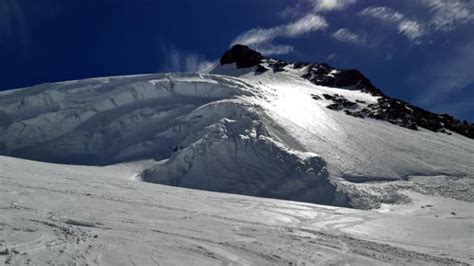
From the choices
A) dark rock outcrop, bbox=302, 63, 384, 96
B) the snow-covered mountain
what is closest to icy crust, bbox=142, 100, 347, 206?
the snow-covered mountain

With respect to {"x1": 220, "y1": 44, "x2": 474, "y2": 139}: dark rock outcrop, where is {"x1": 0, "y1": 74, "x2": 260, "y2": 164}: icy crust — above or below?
below

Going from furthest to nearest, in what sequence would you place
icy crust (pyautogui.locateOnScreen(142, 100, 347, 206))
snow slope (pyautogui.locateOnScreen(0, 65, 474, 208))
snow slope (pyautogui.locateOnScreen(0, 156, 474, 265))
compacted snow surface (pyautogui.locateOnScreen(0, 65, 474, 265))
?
snow slope (pyautogui.locateOnScreen(0, 65, 474, 208)), icy crust (pyautogui.locateOnScreen(142, 100, 347, 206)), compacted snow surface (pyautogui.locateOnScreen(0, 65, 474, 265)), snow slope (pyautogui.locateOnScreen(0, 156, 474, 265))

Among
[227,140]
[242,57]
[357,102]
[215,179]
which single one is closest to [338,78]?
[242,57]

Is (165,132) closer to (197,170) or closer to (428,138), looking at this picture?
(197,170)

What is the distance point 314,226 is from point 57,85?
1290 inches

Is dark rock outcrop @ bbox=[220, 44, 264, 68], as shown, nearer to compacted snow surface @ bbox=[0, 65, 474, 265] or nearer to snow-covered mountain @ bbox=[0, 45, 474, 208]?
compacted snow surface @ bbox=[0, 65, 474, 265]

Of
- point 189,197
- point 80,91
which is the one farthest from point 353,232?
point 80,91

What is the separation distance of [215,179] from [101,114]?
590 inches

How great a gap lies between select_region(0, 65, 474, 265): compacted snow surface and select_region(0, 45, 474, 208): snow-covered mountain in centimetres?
11

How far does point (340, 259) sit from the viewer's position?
12188 mm

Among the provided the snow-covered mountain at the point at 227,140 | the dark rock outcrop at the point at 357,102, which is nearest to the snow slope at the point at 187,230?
the snow-covered mountain at the point at 227,140

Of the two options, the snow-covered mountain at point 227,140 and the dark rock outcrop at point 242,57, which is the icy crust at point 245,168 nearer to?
the snow-covered mountain at point 227,140

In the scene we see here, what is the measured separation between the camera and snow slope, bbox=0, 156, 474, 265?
1096 cm

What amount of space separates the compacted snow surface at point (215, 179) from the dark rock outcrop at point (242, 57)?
2596cm
